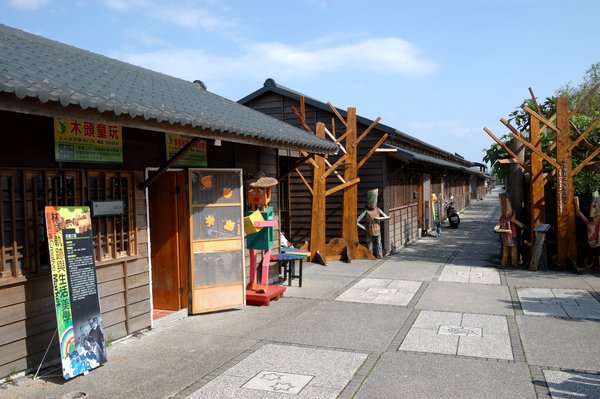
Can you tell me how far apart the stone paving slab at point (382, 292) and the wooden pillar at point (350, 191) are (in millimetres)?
2939

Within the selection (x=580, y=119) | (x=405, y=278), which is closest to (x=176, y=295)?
(x=405, y=278)

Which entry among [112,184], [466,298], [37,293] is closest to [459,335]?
[466,298]

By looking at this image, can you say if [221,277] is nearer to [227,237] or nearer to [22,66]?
[227,237]

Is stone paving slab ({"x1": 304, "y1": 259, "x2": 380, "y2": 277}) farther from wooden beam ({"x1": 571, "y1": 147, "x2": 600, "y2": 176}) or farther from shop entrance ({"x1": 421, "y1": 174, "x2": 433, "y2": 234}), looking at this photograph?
shop entrance ({"x1": 421, "y1": 174, "x2": 433, "y2": 234})

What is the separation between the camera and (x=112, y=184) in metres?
6.28

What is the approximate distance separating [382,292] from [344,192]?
15.4 feet

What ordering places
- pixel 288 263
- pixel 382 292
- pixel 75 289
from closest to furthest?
1. pixel 75 289
2. pixel 382 292
3. pixel 288 263

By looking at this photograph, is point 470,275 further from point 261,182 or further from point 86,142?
point 86,142

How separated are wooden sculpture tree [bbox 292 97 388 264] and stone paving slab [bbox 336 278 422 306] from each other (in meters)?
2.76

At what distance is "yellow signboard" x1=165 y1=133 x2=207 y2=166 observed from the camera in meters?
7.19

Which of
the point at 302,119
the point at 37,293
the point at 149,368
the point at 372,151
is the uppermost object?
the point at 302,119

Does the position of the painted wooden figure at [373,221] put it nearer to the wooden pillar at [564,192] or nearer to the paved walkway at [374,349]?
the paved walkway at [374,349]

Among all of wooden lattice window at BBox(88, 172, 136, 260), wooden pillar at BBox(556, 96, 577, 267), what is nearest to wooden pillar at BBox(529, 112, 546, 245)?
wooden pillar at BBox(556, 96, 577, 267)

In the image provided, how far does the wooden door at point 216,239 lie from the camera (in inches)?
297
